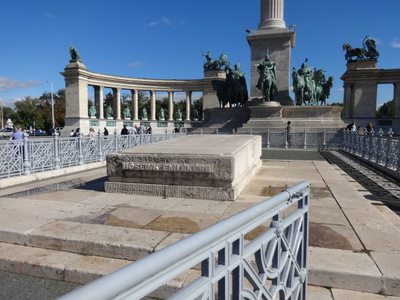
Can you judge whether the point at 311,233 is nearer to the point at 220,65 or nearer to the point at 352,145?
the point at 352,145

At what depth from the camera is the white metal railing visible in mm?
980

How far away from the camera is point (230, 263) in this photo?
1462 millimetres

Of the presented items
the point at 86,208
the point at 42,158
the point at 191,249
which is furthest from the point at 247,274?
the point at 42,158

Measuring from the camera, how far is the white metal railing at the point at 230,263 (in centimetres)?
98

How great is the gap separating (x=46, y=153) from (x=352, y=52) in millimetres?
53185

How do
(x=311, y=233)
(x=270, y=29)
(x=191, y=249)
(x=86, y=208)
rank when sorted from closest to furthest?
(x=191, y=249), (x=311, y=233), (x=86, y=208), (x=270, y=29)

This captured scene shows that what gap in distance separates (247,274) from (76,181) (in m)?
7.40

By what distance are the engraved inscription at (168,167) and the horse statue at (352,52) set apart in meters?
54.0

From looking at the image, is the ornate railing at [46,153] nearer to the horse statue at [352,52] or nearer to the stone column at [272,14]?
the stone column at [272,14]

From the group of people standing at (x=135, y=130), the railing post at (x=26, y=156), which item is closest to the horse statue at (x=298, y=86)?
the group of people standing at (x=135, y=130)

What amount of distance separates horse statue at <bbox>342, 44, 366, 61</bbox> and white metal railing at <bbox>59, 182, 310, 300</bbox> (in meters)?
56.0

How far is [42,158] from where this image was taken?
962cm

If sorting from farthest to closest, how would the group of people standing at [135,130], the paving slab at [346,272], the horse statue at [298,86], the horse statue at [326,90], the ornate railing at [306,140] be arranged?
1. the horse statue at [326,90]
2. the horse statue at [298,86]
3. the group of people standing at [135,130]
4. the ornate railing at [306,140]
5. the paving slab at [346,272]

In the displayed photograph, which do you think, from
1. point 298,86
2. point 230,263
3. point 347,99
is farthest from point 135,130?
point 347,99
